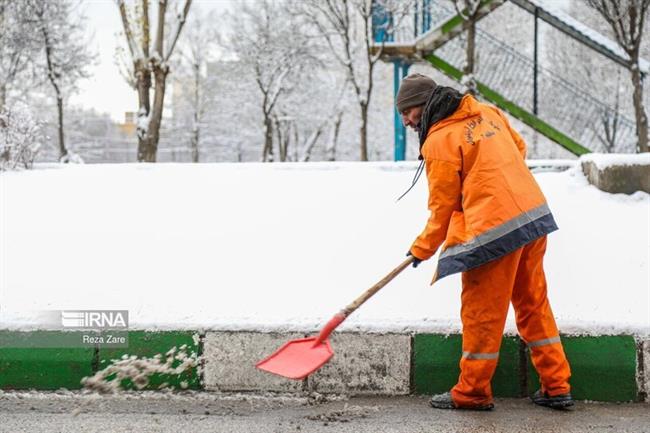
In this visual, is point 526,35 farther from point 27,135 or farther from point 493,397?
point 493,397

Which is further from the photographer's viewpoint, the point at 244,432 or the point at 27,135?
the point at 27,135

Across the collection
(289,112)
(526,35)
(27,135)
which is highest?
(526,35)

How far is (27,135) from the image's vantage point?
7273 millimetres

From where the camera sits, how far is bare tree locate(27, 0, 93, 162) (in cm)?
2062

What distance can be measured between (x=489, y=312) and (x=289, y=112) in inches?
1009

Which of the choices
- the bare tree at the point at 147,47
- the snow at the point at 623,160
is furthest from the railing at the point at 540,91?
the snow at the point at 623,160

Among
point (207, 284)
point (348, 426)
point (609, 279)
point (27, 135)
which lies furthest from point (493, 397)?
point (27, 135)

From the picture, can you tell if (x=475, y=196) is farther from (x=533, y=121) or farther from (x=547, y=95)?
(x=547, y=95)

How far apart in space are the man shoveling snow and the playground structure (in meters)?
9.64

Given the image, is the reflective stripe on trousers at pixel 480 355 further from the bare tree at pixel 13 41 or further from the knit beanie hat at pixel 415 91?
the bare tree at pixel 13 41

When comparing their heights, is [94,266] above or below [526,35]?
below

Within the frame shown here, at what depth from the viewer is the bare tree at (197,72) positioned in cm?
3112

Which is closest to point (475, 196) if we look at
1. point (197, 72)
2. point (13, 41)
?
point (13, 41)

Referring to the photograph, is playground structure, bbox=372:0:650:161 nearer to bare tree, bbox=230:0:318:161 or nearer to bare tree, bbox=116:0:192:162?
bare tree, bbox=116:0:192:162
